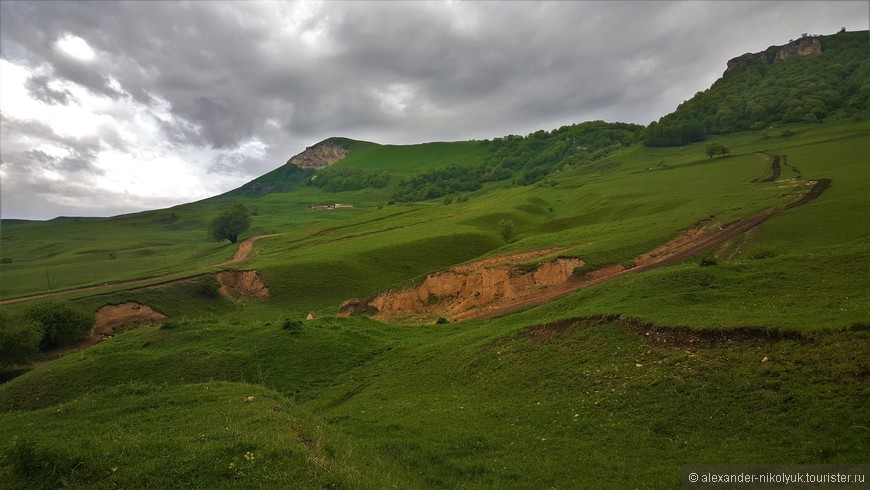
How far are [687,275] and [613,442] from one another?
1496 centimetres

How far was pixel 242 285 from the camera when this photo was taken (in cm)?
6331

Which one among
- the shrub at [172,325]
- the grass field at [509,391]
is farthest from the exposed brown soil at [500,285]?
the shrub at [172,325]

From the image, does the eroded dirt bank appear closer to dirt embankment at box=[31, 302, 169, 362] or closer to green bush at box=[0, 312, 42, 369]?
dirt embankment at box=[31, 302, 169, 362]

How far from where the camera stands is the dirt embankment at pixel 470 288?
144 ft

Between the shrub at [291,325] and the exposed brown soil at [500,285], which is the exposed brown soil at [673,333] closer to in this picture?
the exposed brown soil at [500,285]

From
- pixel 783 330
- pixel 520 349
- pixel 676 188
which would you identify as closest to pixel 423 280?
pixel 520 349

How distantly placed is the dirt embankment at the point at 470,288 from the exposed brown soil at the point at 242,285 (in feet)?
48.4

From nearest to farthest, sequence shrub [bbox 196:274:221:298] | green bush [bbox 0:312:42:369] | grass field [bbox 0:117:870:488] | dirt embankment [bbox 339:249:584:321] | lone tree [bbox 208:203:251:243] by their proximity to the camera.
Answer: grass field [bbox 0:117:870:488]
green bush [bbox 0:312:42:369]
dirt embankment [bbox 339:249:584:321]
shrub [bbox 196:274:221:298]
lone tree [bbox 208:203:251:243]

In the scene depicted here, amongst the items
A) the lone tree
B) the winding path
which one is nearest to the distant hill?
the winding path

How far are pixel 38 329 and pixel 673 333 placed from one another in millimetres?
47903

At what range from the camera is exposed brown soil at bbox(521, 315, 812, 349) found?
14984 mm

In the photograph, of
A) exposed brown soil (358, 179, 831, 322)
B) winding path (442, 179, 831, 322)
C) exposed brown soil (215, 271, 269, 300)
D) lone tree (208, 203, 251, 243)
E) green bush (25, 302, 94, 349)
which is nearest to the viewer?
winding path (442, 179, 831, 322)

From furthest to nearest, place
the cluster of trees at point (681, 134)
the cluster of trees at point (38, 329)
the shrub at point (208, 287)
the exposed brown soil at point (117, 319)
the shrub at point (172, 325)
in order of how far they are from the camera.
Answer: the cluster of trees at point (681, 134)
the shrub at point (208, 287)
the exposed brown soil at point (117, 319)
the cluster of trees at point (38, 329)
the shrub at point (172, 325)

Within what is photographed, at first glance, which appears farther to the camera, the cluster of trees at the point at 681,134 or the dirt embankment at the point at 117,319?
the cluster of trees at the point at 681,134
